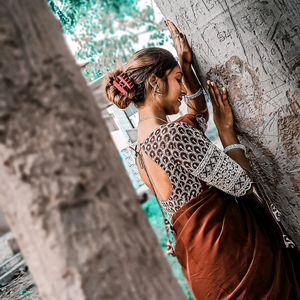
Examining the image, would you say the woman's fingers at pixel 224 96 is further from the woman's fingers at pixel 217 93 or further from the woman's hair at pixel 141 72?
the woman's hair at pixel 141 72

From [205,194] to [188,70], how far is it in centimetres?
53

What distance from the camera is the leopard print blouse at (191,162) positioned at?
4.47 ft

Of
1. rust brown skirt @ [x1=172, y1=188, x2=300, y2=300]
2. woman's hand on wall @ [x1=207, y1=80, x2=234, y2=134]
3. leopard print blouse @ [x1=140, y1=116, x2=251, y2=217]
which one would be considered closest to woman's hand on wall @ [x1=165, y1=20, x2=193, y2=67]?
woman's hand on wall @ [x1=207, y1=80, x2=234, y2=134]

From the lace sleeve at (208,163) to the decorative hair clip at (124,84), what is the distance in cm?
35

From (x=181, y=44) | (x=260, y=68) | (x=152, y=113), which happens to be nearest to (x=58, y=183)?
(x=260, y=68)

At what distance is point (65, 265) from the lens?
46cm

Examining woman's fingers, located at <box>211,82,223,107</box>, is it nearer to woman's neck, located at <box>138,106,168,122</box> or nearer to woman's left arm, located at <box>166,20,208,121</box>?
woman's left arm, located at <box>166,20,208,121</box>

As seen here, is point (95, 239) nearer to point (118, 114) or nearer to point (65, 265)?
point (65, 265)

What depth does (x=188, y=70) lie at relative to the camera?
1475 millimetres

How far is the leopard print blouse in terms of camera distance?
1.36 meters

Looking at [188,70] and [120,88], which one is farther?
[120,88]

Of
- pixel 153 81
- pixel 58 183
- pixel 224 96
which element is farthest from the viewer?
pixel 153 81

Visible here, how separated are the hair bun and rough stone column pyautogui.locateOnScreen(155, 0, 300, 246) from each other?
36 cm

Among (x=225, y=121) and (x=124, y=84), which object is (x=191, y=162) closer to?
(x=225, y=121)
